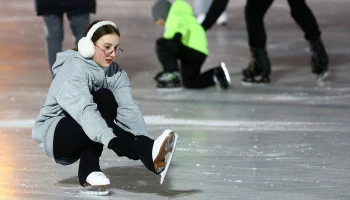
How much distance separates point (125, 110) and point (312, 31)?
12.0 feet

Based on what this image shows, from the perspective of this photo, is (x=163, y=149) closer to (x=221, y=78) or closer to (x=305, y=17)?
(x=221, y=78)

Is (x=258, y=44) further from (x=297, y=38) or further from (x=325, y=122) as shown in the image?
(x=297, y=38)

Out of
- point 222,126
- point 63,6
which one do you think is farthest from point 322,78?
point 63,6

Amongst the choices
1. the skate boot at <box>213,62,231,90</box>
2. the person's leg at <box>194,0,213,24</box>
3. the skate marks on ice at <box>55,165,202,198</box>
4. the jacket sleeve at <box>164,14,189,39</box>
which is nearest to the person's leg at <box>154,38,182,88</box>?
the jacket sleeve at <box>164,14,189,39</box>

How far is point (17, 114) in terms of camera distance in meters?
6.91

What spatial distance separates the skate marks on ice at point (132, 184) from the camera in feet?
15.3

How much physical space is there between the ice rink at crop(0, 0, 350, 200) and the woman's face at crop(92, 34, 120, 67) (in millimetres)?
703

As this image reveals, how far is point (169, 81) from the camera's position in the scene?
7902mm

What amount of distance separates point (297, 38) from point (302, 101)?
10.8 feet

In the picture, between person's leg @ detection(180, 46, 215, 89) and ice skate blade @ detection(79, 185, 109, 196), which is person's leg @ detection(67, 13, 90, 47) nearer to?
person's leg @ detection(180, 46, 215, 89)

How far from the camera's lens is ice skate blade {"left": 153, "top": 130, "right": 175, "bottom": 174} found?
4277mm

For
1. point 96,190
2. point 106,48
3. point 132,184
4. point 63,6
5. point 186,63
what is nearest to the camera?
point 106,48

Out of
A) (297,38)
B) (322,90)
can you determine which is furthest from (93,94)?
(297,38)

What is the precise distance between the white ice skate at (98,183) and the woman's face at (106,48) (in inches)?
22.4
